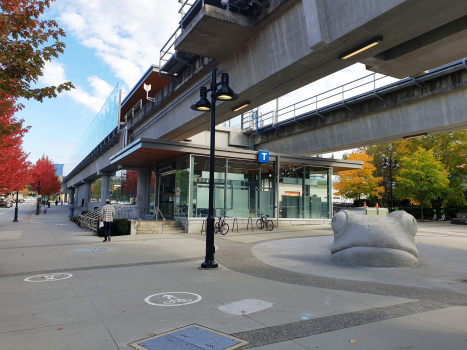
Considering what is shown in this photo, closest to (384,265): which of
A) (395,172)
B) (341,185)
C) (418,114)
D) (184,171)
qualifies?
(418,114)

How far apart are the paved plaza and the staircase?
6.86 m

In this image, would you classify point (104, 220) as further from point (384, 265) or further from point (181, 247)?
point (384, 265)

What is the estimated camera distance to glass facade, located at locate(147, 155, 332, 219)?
761 inches

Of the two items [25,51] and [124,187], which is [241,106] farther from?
[124,187]

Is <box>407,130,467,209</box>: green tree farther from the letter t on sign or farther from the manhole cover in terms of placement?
the manhole cover

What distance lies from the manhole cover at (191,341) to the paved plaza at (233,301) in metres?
0.04

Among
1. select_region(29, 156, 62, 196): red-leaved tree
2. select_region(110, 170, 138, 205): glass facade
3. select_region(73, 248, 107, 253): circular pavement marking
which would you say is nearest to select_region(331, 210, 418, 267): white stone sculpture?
select_region(73, 248, 107, 253): circular pavement marking

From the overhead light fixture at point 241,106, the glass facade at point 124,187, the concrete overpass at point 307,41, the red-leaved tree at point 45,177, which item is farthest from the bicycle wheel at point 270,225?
the red-leaved tree at point 45,177

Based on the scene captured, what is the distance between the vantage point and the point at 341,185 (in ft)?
128

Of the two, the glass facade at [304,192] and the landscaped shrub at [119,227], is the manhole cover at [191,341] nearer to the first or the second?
the landscaped shrub at [119,227]

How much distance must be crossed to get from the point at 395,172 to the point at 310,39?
42412 mm

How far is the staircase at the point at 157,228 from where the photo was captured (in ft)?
58.7

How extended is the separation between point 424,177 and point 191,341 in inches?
1438

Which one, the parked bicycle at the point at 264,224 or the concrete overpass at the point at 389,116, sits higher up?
the concrete overpass at the point at 389,116
